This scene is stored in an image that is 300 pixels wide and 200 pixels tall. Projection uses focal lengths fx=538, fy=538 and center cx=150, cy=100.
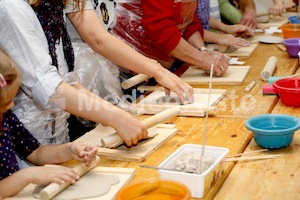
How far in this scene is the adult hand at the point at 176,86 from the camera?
2076 millimetres

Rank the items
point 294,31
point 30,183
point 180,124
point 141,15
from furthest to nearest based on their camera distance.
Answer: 1. point 294,31
2. point 141,15
3. point 180,124
4. point 30,183

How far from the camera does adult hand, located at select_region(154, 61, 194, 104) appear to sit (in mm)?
2076

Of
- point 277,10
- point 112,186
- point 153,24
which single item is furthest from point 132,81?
point 277,10

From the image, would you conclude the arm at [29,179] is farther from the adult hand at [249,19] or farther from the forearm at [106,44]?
the adult hand at [249,19]

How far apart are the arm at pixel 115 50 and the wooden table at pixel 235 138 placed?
0.16 meters

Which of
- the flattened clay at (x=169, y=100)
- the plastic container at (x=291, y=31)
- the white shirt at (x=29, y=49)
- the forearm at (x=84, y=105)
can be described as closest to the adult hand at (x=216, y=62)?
the flattened clay at (x=169, y=100)

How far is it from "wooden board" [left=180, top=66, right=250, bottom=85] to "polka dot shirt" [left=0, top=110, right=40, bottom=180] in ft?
3.33

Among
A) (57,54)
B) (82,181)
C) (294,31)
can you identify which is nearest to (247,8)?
(294,31)

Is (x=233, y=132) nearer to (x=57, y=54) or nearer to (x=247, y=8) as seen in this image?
(x=57, y=54)

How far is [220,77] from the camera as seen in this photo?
2.47m

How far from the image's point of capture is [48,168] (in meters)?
1.42

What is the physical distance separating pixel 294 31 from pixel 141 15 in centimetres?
95

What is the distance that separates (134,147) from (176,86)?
18.5 inches

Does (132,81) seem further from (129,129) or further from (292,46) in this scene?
(292,46)
